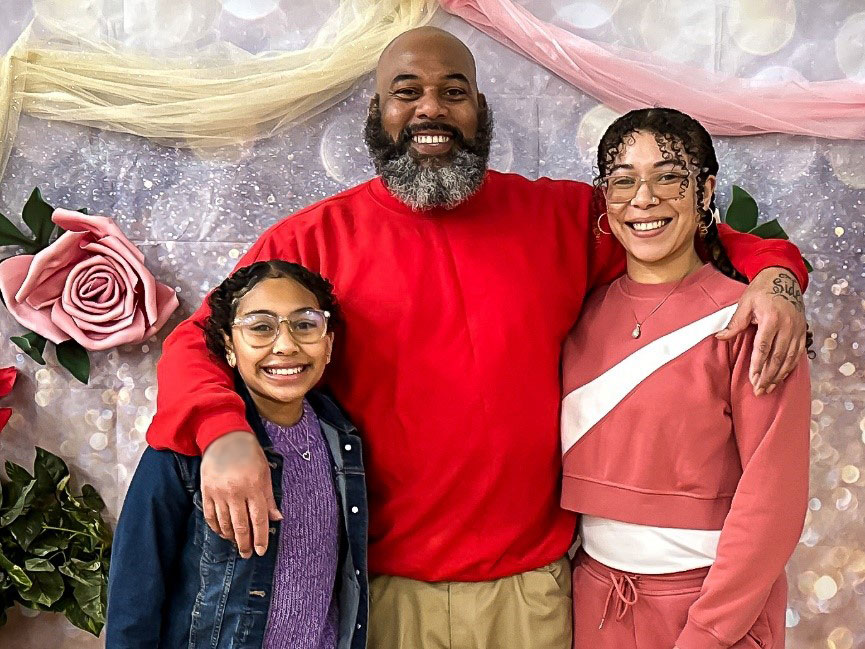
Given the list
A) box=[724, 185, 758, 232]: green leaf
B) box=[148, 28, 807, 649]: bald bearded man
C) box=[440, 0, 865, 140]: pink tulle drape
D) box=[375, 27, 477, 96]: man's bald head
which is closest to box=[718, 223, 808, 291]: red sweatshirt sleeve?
box=[148, 28, 807, 649]: bald bearded man

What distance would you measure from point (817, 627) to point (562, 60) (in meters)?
1.54

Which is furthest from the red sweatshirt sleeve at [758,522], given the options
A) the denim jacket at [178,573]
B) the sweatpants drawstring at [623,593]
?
the denim jacket at [178,573]

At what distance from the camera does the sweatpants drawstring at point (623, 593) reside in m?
1.41

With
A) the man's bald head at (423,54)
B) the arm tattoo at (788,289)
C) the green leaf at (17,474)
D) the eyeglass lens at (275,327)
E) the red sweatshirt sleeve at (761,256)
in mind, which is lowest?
the green leaf at (17,474)

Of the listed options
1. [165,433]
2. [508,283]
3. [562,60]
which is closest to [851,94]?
[562,60]

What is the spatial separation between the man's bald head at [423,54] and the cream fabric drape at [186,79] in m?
0.28

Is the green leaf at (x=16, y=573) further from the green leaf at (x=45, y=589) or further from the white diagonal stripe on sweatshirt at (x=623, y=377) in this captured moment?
the white diagonal stripe on sweatshirt at (x=623, y=377)

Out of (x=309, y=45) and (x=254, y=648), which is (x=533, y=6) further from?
(x=254, y=648)

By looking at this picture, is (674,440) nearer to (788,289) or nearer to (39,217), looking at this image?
(788,289)

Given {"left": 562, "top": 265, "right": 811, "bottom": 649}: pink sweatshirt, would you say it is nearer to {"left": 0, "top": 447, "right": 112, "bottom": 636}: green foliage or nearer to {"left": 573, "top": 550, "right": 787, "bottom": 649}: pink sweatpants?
{"left": 573, "top": 550, "right": 787, "bottom": 649}: pink sweatpants

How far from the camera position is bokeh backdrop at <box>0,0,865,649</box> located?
1.97 meters

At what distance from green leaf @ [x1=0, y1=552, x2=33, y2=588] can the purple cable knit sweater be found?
2.78 feet

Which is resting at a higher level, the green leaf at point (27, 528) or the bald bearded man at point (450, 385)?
the bald bearded man at point (450, 385)

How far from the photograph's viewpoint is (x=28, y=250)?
1.95 m
